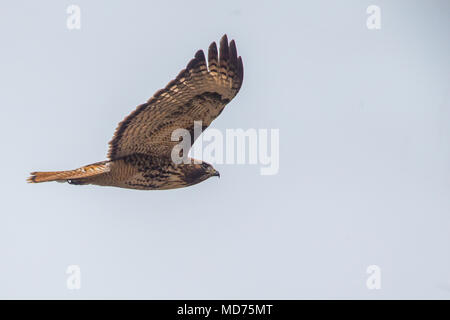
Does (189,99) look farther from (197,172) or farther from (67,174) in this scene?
(67,174)

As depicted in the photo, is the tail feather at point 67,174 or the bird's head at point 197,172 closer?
the tail feather at point 67,174

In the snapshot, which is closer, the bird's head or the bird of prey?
the bird of prey

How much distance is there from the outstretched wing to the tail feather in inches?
8.3

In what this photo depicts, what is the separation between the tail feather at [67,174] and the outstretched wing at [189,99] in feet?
0.69

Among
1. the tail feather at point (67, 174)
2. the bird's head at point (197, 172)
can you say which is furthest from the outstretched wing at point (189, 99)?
the bird's head at point (197, 172)

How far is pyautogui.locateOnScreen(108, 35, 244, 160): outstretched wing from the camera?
7.98 m

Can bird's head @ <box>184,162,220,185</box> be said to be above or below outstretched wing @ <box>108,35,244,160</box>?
below

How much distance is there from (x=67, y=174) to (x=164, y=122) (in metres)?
1.06

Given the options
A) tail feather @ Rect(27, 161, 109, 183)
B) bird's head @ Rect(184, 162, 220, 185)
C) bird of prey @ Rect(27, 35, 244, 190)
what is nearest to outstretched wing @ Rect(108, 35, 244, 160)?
bird of prey @ Rect(27, 35, 244, 190)

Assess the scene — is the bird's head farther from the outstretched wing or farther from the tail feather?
the tail feather

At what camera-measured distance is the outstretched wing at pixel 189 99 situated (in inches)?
314

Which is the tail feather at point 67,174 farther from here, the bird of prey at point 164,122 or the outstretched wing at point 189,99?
the outstretched wing at point 189,99
